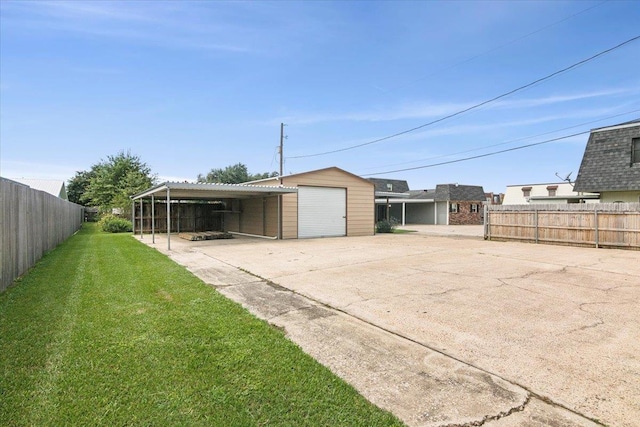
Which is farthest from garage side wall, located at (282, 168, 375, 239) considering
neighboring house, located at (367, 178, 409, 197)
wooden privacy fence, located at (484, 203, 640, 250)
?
neighboring house, located at (367, 178, 409, 197)

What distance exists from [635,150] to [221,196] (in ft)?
58.8

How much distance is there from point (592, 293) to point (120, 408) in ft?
20.9

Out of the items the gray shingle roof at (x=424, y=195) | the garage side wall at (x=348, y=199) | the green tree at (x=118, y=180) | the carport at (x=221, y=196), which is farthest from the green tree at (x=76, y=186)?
the gray shingle roof at (x=424, y=195)

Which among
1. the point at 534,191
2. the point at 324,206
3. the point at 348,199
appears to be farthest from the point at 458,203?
the point at 324,206

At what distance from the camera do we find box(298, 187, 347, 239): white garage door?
50.7 feet

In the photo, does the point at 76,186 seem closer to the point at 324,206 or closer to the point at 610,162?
the point at 324,206

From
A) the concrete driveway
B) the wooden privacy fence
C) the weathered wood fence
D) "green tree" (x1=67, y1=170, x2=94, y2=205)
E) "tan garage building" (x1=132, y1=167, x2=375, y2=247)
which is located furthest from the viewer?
"green tree" (x1=67, y1=170, x2=94, y2=205)

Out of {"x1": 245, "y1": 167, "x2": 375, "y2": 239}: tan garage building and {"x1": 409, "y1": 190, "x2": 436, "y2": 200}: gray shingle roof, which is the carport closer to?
{"x1": 245, "y1": 167, "x2": 375, "y2": 239}: tan garage building

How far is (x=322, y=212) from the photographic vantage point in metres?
16.0

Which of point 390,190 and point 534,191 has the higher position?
point 390,190

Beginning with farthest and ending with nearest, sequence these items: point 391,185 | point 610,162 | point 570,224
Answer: point 391,185 < point 610,162 < point 570,224

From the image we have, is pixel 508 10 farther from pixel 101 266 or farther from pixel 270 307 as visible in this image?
pixel 101 266

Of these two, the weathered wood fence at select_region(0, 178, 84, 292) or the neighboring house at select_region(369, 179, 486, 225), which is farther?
the neighboring house at select_region(369, 179, 486, 225)

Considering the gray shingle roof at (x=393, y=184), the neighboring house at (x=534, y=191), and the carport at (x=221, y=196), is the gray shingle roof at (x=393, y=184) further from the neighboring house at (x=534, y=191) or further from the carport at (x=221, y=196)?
the carport at (x=221, y=196)
